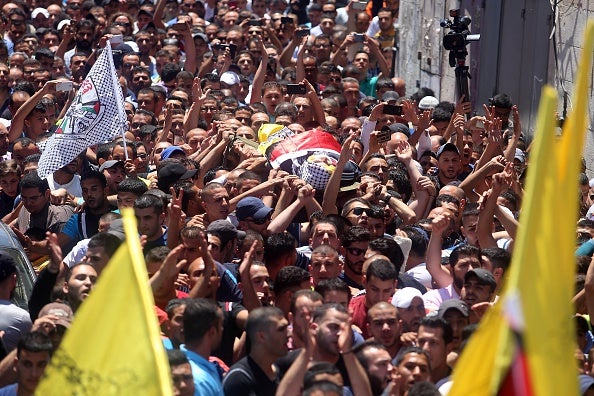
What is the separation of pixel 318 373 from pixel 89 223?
373 cm

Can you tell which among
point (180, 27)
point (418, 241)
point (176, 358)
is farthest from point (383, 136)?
point (180, 27)

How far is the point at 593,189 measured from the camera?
1101 cm

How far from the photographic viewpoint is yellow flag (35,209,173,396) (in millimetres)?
4297

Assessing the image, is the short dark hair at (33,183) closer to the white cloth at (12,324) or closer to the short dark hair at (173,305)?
the white cloth at (12,324)

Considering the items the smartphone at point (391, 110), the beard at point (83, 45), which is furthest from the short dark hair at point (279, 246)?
the beard at point (83, 45)

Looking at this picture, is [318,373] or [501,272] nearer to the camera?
[318,373]

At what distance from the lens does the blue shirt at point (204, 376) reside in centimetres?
612

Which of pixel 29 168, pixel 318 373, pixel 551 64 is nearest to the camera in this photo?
pixel 318 373

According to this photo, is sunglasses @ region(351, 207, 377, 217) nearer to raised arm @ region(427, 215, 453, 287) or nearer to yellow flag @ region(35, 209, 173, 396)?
raised arm @ region(427, 215, 453, 287)

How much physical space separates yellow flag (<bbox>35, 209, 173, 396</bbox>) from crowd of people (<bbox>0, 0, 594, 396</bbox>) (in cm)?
135

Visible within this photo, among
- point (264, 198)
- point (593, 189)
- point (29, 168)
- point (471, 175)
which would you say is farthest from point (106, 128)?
point (593, 189)

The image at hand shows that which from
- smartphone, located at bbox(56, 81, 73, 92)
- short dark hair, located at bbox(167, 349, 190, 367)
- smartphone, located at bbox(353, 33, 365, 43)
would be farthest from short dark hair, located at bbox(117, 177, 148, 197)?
smartphone, located at bbox(353, 33, 365, 43)

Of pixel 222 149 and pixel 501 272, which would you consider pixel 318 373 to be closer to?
pixel 501 272

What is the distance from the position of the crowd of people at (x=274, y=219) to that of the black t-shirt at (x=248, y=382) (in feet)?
0.03
